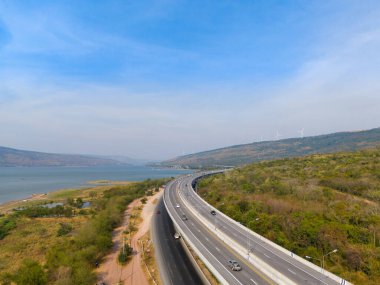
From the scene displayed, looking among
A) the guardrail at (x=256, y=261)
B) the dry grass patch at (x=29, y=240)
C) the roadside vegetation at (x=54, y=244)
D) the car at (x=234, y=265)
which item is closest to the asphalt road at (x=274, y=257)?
the guardrail at (x=256, y=261)

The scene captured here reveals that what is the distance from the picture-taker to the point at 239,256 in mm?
44062

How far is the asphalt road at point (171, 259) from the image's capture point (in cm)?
4459

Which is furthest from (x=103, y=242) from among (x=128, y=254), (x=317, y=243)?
(x=317, y=243)

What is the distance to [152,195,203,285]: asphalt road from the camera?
44.6 m

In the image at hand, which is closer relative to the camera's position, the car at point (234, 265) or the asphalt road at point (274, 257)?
the asphalt road at point (274, 257)

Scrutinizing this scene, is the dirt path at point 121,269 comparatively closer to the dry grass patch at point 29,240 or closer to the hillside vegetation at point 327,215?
the dry grass patch at point 29,240

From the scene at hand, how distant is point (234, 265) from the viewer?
3919 cm

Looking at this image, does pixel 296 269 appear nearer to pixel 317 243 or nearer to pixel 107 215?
pixel 317 243

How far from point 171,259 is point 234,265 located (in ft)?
58.8

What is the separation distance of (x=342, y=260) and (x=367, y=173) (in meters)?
54.3

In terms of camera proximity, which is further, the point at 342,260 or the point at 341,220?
the point at 341,220

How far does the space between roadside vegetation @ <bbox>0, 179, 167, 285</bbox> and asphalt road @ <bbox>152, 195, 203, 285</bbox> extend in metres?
12.0

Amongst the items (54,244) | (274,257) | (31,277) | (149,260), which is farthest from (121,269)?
(274,257)

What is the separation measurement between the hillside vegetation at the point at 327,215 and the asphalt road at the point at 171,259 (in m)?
19.1
